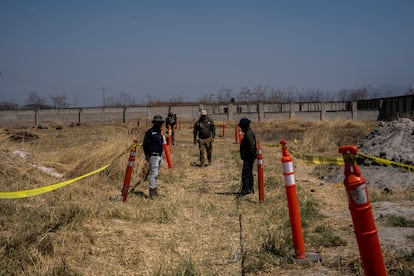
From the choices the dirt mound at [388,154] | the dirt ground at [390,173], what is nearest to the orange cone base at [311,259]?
the dirt ground at [390,173]

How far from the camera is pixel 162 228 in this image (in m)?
6.55

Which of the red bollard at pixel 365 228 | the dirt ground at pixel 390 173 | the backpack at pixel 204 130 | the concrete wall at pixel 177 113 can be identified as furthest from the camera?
the concrete wall at pixel 177 113

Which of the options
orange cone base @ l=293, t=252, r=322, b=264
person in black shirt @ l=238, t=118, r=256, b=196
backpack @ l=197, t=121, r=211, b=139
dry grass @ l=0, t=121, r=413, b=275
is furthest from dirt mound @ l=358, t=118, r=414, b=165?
orange cone base @ l=293, t=252, r=322, b=264

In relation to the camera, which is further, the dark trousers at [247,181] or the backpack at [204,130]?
the backpack at [204,130]

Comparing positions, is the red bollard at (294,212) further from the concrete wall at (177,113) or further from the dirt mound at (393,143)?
the concrete wall at (177,113)

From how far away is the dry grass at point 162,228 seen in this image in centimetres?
472

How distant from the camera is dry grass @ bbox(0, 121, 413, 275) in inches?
186

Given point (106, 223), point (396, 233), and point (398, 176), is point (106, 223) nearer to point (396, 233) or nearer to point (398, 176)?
point (396, 233)

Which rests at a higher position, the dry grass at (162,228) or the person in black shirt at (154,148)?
the person in black shirt at (154,148)

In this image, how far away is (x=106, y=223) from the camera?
21.1 feet

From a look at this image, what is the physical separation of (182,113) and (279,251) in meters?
42.9

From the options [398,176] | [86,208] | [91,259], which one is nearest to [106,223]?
[86,208]

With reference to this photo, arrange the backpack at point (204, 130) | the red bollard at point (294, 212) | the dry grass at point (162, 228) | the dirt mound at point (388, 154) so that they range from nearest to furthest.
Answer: the dry grass at point (162, 228) → the red bollard at point (294, 212) → the dirt mound at point (388, 154) → the backpack at point (204, 130)

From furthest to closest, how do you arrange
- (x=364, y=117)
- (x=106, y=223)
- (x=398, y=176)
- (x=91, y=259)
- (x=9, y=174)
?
(x=364, y=117), (x=398, y=176), (x=9, y=174), (x=106, y=223), (x=91, y=259)
